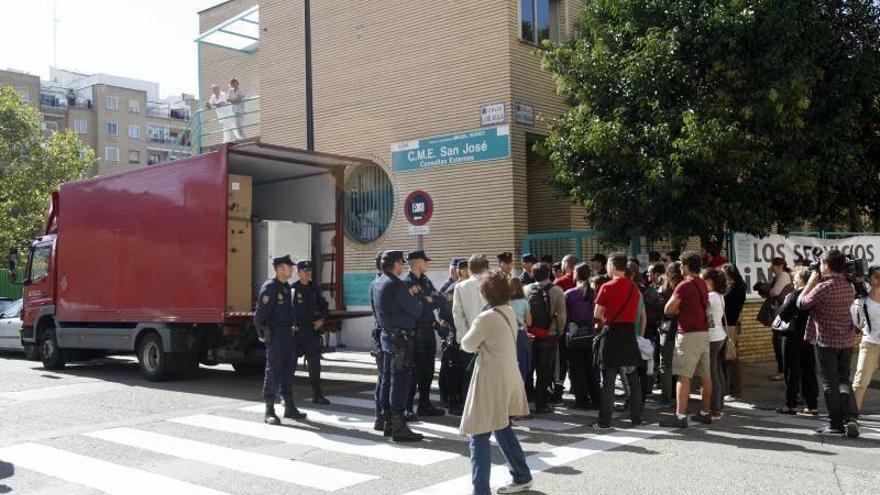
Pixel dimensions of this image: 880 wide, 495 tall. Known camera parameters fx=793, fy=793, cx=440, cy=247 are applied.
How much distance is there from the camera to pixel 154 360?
41.1 feet

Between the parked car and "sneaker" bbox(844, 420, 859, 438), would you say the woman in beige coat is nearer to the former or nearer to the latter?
"sneaker" bbox(844, 420, 859, 438)

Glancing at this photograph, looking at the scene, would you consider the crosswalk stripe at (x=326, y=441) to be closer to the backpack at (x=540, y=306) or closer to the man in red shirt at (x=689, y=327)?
the backpack at (x=540, y=306)

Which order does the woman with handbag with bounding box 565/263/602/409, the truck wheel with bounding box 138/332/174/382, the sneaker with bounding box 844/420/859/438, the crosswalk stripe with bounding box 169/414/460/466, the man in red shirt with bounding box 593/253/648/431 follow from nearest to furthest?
the crosswalk stripe with bounding box 169/414/460/466 < the sneaker with bounding box 844/420/859/438 < the man in red shirt with bounding box 593/253/648/431 < the woman with handbag with bounding box 565/263/602/409 < the truck wheel with bounding box 138/332/174/382

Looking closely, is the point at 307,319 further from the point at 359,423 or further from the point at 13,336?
the point at 13,336

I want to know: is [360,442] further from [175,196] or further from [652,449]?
[175,196]

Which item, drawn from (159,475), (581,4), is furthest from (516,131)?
(159,475)

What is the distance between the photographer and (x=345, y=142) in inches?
695

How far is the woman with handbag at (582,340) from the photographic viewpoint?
29.9 ft

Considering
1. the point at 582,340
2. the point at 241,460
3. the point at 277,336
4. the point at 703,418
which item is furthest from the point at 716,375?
the point at 241,460

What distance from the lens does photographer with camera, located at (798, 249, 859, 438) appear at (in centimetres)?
748

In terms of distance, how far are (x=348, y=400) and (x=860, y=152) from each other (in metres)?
8.33

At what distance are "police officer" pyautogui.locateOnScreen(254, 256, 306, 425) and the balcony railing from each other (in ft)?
38.5

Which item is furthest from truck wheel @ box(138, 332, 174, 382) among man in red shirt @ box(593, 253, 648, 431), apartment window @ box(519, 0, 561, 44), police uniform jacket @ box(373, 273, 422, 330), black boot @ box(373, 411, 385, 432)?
apartment window @ box(519, 0, 561, 44)

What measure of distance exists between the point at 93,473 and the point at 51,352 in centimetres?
913
